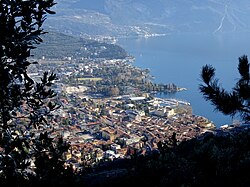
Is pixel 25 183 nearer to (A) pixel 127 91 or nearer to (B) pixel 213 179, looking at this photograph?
(B) pixel 213 179

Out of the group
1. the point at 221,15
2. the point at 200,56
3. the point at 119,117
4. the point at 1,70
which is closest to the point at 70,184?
the point at 1,70

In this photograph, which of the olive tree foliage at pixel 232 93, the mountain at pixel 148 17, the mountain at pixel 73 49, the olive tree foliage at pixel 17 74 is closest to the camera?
the olive tree foliage at pixel 17 74

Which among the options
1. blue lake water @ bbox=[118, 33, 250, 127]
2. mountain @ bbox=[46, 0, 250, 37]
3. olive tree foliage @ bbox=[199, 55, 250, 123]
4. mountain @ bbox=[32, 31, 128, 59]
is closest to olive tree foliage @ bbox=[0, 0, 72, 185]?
olive tree foliage @ bbox=[199, 55, 250, 123]

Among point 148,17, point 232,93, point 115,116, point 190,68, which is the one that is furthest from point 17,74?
point 148,17

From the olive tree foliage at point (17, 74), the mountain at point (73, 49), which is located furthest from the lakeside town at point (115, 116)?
the mountain at point (73, 49)

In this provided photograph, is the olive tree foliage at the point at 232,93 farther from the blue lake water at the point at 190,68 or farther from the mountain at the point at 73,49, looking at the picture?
the mountain at the point at 73,49

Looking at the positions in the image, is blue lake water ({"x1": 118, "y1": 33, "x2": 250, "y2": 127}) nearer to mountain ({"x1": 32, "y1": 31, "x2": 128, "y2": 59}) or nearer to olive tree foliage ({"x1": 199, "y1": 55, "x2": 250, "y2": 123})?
mountain ({"x1": 32, "y1": 31, "x2": 128, "y2": 59})

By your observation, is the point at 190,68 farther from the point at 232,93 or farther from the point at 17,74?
the point at 17,74
